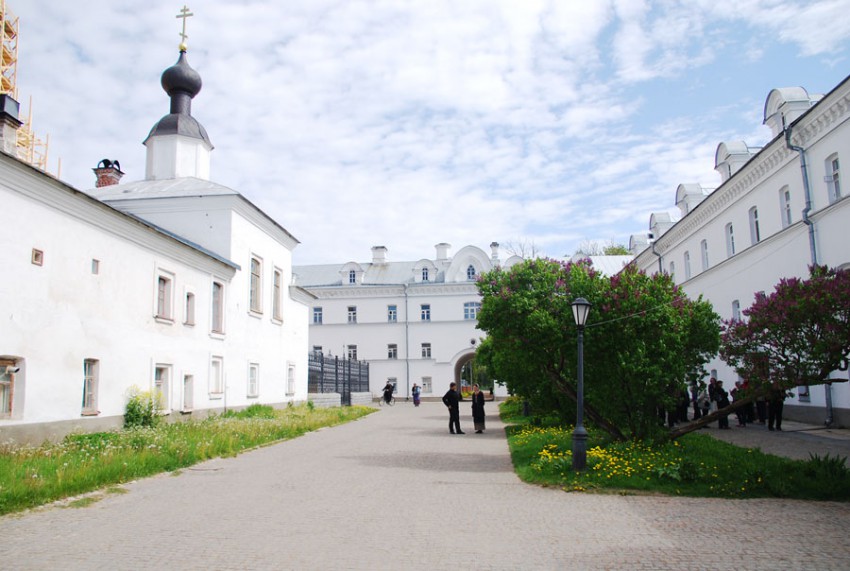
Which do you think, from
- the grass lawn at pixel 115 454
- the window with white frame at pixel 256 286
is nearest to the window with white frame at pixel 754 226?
the grass lawn at pixel 115 454

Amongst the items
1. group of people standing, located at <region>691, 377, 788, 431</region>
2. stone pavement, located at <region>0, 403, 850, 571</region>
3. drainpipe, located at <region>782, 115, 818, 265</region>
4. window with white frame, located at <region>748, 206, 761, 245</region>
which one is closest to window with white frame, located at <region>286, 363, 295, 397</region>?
group of people standing, located at <region>691, 377, 788, 431</region>

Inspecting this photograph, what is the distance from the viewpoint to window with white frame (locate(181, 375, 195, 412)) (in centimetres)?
2050

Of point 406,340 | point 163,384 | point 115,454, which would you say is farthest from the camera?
point 406,340

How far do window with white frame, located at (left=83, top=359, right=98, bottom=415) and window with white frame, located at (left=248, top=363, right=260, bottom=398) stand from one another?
10046 mm

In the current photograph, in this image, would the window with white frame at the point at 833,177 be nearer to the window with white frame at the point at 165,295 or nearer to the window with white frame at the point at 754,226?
the window with white frame at the point at 754,226

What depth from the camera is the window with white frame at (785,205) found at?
70.9 feet

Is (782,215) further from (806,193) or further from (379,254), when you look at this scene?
(379,254)

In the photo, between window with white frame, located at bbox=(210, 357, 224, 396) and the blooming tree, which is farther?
window with white frame, located at bbox=(210, 357, 224, 396)

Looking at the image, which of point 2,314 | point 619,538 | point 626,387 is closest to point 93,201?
point 2,314

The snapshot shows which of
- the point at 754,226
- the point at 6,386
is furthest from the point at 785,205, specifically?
the point at 6,386

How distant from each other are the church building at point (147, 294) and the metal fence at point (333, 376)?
362 centimetres

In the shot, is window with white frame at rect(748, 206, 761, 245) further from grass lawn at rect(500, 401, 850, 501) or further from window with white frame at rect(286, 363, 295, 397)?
window with white frame at rect(286, 363, 295, 397)

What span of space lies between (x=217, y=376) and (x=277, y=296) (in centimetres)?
691

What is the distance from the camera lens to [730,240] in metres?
27.1
